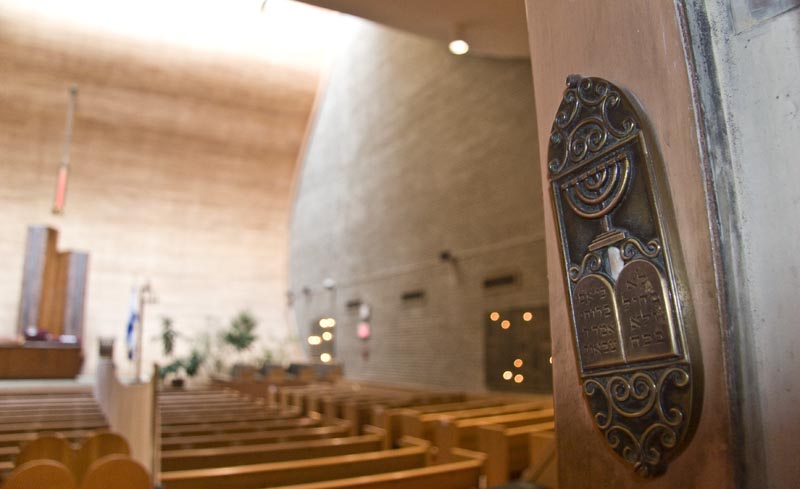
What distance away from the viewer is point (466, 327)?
30.0 feet

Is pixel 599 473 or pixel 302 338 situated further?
pixel 302 338

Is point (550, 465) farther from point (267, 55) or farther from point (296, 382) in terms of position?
point (267, 55)

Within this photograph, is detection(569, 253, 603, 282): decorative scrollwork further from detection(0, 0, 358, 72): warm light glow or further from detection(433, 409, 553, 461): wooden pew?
detection(0, 0, 358, 72): warm light glow

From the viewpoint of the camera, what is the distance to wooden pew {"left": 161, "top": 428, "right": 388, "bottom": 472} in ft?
11.6

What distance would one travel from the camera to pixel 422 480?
2916mm

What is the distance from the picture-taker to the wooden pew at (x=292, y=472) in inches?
114

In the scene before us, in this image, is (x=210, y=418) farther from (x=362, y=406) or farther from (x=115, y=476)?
(x=115, y=476)

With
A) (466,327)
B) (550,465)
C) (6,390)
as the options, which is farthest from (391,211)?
(550,465)

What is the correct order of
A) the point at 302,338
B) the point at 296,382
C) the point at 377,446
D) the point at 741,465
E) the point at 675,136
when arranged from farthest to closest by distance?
1. the point at 302,338
2. the point at 296,382
3. the point at 377,446
4. the point at 675,136
5. the point at 741,465

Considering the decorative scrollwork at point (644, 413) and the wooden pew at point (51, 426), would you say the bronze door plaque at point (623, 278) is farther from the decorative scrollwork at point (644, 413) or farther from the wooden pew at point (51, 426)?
the wooden pew at point (51, 426)

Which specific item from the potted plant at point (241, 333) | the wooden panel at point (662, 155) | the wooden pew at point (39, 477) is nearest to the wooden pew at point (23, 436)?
the wooden pew at point (39, 477)

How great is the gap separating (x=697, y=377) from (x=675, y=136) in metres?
0.44

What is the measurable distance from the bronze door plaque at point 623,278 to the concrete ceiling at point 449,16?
67.3 inches

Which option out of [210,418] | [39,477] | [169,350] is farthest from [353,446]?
[169,350]
